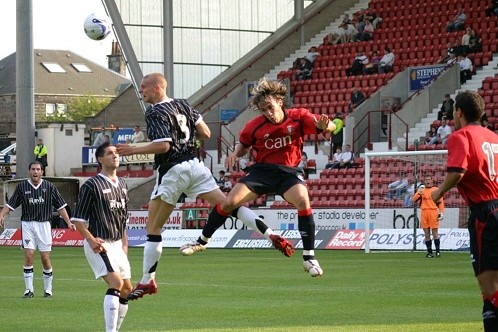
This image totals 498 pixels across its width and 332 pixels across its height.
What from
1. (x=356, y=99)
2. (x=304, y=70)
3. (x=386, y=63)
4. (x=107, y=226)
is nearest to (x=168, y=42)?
(x=304, y=70)

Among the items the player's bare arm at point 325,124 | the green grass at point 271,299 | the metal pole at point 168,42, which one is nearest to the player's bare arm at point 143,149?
the player's bare arm at point 325,124

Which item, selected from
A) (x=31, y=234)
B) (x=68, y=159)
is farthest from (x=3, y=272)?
(x=68, y=159)

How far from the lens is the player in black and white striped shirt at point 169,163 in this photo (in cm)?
1291

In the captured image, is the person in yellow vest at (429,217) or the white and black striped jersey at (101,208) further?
the person in yellow vest at (429,217)

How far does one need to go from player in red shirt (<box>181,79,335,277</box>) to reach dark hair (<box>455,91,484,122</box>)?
3.25 meters

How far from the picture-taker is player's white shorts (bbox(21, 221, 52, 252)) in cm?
2056

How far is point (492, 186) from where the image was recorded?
34.4 feet

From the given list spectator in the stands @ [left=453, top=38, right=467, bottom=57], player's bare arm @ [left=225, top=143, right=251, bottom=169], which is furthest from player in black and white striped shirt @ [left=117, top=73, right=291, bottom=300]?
spectator in the stands @ [left=453, top=38, right=467, bottom=57]

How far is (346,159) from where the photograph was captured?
3981 cm

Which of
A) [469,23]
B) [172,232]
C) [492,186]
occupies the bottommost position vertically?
[172,232]

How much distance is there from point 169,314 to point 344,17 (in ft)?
108

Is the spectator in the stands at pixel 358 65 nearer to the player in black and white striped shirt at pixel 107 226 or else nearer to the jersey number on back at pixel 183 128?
the player in black and white striped shirt at pixel 107 226

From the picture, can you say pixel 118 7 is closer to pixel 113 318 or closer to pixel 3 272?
pixel 3 272

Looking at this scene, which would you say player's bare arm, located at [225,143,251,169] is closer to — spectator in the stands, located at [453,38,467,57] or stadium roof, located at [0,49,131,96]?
spectator in the stands, located at [453,38,467,57]
